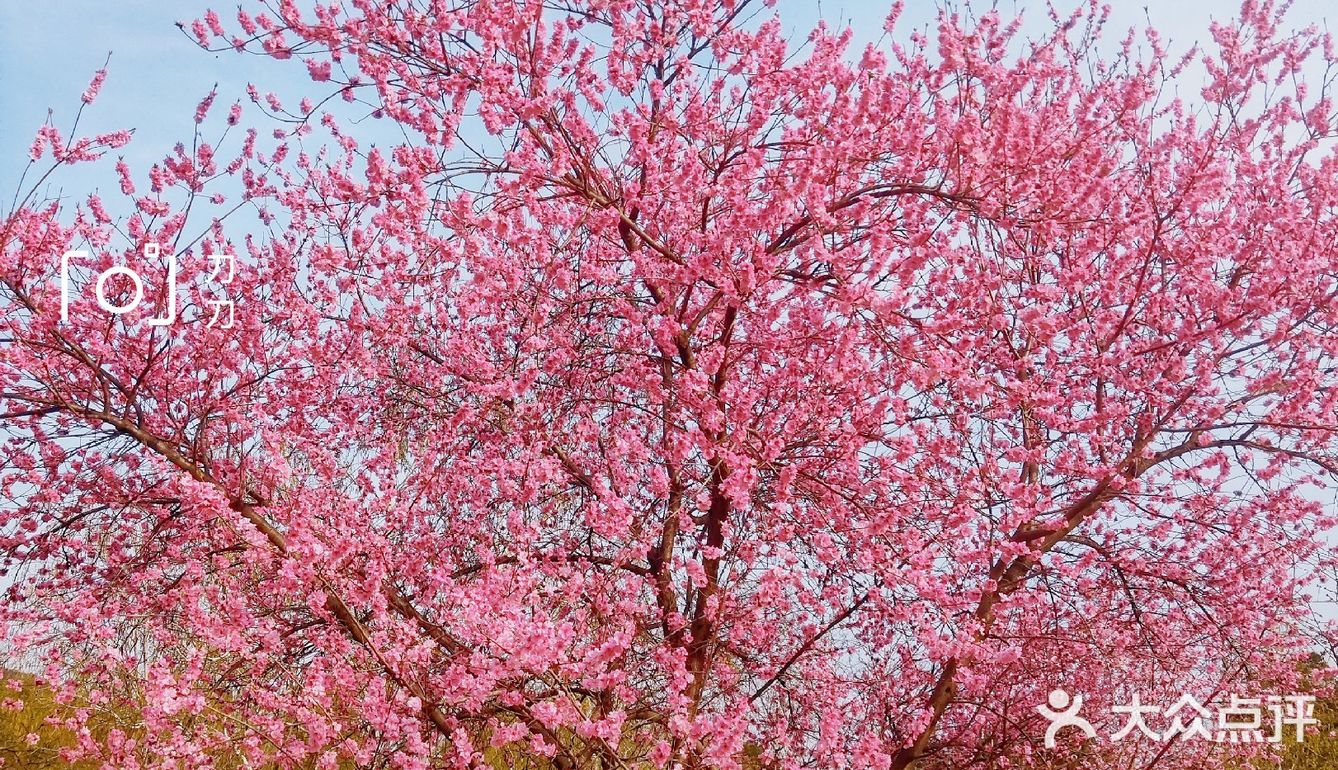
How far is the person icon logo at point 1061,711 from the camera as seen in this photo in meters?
6.16

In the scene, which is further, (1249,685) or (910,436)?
(1249,685)

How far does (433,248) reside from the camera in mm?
5164

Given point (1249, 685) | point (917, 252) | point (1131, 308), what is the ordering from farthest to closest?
1. point (1249, 685)
2. point (1131, 308)
3. point (917, 252)

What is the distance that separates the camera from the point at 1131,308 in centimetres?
599

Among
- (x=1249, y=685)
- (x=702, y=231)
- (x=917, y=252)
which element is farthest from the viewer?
(x=1249, y=685)

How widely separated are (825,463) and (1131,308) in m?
2.21

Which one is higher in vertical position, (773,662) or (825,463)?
(825,463)

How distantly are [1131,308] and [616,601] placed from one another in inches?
138

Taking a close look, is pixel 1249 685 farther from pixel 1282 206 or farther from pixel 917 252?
pixel 917 252

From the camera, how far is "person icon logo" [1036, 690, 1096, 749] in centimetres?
616

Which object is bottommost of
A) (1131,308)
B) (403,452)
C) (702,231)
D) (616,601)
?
(616,601)

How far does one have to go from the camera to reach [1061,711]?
659cm

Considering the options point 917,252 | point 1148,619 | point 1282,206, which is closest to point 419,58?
point 917,252

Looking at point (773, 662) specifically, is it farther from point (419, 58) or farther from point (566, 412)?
point (419, 58)
